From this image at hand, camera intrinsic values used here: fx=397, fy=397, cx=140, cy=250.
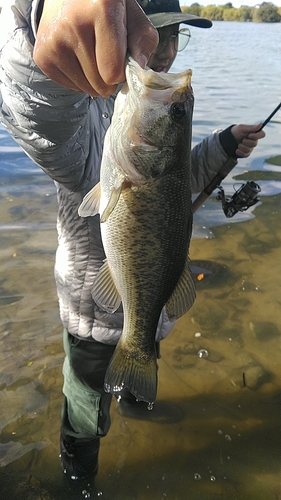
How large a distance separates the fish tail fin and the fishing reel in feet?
6.44

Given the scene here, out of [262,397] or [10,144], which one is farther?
[10,144]

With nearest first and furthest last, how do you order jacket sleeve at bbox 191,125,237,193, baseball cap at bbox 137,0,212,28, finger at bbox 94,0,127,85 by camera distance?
finger at bbox 94,0,127,85 → baseball cap at bbox 137,0,212,28 → jacket sleeve at bbox 191,125,237,193

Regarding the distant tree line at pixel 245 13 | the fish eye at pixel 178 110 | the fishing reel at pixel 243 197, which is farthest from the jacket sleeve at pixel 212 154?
the distant tree line at pixel 245 13

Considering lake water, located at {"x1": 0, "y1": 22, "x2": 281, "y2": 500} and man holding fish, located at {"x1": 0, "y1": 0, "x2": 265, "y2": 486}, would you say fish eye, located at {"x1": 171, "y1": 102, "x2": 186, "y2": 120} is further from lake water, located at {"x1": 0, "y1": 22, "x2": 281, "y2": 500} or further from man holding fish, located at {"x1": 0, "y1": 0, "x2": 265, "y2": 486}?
lake water, located at {"x1": 0, "y1": 22, "x2": 281, "y2": 500}

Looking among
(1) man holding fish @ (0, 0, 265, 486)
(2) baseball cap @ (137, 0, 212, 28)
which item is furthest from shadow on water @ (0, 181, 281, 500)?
(2) baseball cap @ (137, 0, 212, 28)

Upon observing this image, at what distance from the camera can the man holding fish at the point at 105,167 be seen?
1.04 metres

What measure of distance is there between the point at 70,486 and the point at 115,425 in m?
0.51

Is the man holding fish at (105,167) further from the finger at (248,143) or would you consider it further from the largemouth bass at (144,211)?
the finger at (248,143)

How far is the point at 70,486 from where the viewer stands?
249 centimetres

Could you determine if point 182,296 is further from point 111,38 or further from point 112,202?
point 111,38

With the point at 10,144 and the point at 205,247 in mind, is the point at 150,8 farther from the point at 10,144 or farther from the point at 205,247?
the point at 10,144

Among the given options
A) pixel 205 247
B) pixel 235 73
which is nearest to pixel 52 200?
pixel 205 247

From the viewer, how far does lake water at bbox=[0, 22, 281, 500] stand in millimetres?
2555

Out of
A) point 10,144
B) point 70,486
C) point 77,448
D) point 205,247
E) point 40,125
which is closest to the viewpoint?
point 40,125
